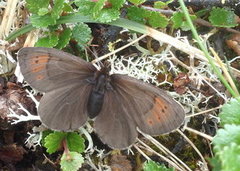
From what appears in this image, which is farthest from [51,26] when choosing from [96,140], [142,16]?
[96,140]

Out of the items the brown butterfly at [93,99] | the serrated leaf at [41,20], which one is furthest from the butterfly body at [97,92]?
the serrated leaf at [41,20]

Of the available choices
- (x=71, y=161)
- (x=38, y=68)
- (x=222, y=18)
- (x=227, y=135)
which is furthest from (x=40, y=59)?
(x=222, y=18)

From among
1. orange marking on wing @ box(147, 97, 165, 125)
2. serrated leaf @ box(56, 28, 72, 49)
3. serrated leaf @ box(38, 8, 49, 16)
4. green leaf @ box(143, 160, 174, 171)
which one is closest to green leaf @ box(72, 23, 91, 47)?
serrated leaf @ box(56, 28, 72, 49)

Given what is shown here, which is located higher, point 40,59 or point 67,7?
point 67,7

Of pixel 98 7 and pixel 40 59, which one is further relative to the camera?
pixel 98 7

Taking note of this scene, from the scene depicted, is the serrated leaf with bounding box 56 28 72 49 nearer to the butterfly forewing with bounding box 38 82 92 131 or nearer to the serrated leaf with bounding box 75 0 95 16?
the serrated leaf with bounding box 75 0 95 16

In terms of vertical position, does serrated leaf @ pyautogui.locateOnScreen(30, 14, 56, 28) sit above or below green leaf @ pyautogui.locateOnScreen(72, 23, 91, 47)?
above

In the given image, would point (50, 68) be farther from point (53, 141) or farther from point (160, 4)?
point (160, 4)
